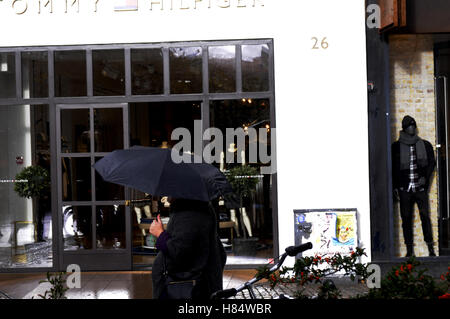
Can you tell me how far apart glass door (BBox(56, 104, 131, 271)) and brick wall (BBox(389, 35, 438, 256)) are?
3988 mm

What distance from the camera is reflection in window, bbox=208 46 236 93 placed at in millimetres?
9156

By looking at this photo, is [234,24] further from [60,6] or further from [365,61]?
[60,6]

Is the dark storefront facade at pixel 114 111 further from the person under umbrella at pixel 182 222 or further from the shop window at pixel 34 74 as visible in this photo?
the person under umbrella at pixel 182 222

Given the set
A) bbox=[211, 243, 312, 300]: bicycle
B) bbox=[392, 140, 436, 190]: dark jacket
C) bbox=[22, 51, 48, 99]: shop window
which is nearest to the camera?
bbox=[211, 243, 312, 300]: bicycle

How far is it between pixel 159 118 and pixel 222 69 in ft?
3.96

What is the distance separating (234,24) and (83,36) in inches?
89.4

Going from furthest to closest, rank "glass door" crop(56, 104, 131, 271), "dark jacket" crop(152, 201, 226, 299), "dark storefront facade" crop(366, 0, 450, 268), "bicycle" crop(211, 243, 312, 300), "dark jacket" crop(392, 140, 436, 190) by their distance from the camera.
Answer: "glass door" crop(56, 104, 131, 271) < "dark jacket" crop(392, 140, 436, 190) < "dark storefront facade" crop(366, 0, 450, 268) < "dark jacket" crop(152, 201, 226, 299) < "bicycle" crop(211, 243, 312, 300)

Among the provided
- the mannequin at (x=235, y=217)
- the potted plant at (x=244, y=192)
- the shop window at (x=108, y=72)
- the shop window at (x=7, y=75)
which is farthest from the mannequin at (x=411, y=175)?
the shop window at (x=7, y=75)

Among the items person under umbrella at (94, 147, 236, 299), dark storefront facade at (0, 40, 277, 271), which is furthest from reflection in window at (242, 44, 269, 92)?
person under umbrella at (94, 147, 236, 299)

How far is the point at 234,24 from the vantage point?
9102mm

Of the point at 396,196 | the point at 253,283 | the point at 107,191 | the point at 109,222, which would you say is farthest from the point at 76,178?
the point at 253,283

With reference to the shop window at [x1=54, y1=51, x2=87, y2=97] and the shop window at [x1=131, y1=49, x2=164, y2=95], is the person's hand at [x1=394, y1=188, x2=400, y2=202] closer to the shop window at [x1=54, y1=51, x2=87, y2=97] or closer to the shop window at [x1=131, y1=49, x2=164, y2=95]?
the shop window at [x1=131, y1=49, x2=164, y2=95]

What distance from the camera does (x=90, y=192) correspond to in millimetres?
9266
